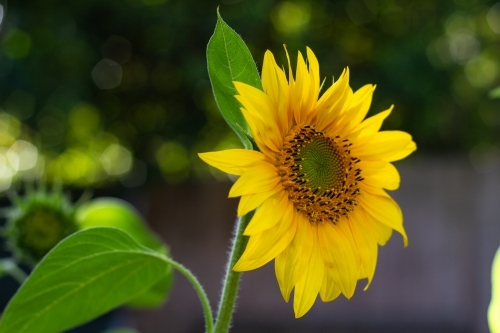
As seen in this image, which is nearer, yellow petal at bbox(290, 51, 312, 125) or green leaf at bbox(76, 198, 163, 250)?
yellow petal at bbox(290, 51, 312, 125)

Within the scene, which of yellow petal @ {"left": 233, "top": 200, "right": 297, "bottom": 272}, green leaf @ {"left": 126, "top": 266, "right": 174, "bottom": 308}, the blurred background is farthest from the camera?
the blurred background

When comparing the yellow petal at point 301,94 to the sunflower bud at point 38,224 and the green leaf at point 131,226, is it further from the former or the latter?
the sunflower bud at point 38,224

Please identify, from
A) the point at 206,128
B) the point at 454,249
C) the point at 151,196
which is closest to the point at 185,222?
the point at 151,196

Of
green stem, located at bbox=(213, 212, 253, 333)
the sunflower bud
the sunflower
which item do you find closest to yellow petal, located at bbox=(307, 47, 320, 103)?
the sunflower

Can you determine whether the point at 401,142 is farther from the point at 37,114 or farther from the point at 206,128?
the point at 206,128

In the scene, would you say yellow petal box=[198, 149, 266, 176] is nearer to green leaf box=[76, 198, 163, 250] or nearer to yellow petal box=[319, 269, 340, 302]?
yellow petal box=[319, 269, 340, 302]

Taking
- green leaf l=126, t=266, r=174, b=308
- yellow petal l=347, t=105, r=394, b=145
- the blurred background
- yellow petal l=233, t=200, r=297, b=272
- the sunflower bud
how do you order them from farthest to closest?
the blurred background, the sunflower bud, green leaf l=126, t=266, r=174, b=308, yellow petal l=347, t=105, r=394, b=145, yellow petal l=233, t=200, r=297, b=272
